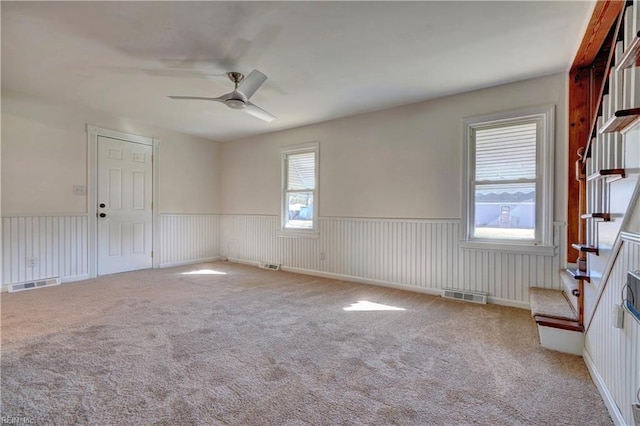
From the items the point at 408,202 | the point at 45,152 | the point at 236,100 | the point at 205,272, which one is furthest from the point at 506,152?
the point at 45,152

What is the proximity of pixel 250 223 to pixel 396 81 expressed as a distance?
3.74 metres

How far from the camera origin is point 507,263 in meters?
3.37

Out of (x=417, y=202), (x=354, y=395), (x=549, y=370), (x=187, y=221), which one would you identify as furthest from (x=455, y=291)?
(x=187, y=221)

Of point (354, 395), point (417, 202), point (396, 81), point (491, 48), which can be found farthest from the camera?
point (417, 202)

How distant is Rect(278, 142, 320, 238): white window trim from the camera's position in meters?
4.95

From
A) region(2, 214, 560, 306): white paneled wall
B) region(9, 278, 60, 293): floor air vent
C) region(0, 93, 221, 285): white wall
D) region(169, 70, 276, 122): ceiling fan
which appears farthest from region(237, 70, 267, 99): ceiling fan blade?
region(9, 278, 60, 293): floor air vent

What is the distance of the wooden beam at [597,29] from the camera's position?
79.4 inches

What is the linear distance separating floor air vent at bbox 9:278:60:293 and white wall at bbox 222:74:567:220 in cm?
325

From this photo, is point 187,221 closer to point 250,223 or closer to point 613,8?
point 250,223

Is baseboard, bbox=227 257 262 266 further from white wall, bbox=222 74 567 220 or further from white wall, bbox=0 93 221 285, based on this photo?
white wall, bbox=0 93 221 285

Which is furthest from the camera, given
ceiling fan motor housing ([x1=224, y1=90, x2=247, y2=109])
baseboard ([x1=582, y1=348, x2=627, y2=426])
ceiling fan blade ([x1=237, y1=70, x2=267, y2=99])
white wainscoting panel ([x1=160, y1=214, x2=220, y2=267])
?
white wainscoting panel ([x1=160, y1=214, x2=220, y2=267])

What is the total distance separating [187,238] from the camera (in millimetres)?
5820

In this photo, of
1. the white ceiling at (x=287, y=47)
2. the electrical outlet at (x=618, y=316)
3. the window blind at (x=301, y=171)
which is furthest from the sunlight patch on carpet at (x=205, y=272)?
the electrical outlet at (x=618, y=316)

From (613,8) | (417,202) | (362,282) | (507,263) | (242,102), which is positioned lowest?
(362,282)
